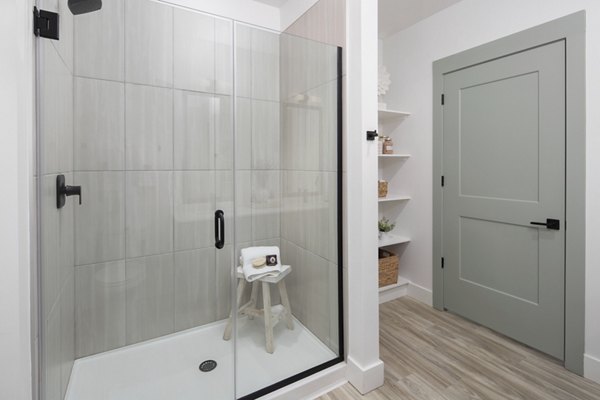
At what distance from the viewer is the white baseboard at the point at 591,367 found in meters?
1.71

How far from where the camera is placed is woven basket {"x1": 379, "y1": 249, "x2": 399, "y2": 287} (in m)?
2.78

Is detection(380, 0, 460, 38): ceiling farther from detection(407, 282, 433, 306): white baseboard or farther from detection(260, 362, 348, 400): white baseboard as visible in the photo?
detection(260, 362, 348, 400): white baseboard

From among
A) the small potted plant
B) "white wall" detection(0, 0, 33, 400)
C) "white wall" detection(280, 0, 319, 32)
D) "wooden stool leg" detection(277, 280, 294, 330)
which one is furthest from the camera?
the small potted plant

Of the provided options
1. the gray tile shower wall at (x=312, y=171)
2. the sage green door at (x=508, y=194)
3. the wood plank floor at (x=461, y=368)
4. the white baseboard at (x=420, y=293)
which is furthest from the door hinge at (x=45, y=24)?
the white baseboard at (x=420, y=293)

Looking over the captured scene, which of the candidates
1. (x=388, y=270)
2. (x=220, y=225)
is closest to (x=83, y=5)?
(x=220, y=225)

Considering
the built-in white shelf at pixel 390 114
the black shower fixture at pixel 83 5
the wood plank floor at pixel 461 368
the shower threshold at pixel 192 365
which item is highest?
the built-in white shelf at pixel 390 114

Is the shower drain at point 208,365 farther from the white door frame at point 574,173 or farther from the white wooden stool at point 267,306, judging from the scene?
the white door frame at point 574,173

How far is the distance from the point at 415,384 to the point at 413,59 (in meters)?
2.62

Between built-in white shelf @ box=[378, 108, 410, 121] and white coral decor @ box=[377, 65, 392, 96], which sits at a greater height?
white coral decor @ box=[377, 65, 392, 96]

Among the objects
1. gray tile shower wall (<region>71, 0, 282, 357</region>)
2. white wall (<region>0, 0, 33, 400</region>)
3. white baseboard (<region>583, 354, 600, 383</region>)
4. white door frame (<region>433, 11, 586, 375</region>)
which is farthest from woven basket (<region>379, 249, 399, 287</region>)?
white wall (<region>0, 0, 33, 400</region>)

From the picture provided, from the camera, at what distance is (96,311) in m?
1.58

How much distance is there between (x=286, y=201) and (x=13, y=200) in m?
1.24

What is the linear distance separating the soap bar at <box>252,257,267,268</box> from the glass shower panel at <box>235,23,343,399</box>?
0.08 ft

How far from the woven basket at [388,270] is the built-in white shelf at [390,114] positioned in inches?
52.6
